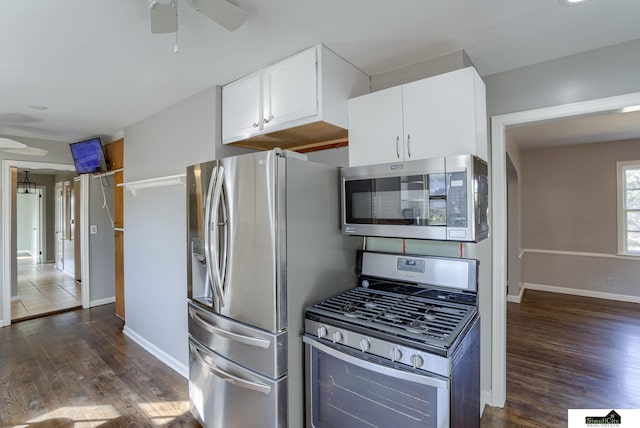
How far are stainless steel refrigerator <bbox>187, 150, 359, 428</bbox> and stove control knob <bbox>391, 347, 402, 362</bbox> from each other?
1.94ft

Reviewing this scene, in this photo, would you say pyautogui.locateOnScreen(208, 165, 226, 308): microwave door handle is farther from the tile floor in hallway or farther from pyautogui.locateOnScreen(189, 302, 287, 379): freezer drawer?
the tile floor in hallway

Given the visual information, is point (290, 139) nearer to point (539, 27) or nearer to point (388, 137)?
point (388, 137)

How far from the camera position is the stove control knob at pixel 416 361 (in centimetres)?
131

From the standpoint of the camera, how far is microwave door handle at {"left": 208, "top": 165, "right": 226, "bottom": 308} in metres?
1.92

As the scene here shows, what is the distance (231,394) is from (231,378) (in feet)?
0.35

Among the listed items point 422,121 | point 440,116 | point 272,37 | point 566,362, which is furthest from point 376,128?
point 566,362

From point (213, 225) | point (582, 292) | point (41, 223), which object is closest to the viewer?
point (213, 225)

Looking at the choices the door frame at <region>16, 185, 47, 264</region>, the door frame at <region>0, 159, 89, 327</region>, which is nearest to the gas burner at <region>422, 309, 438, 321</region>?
the door frame at <region>0, 159, 89, 327</region>

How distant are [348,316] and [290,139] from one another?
151 cm

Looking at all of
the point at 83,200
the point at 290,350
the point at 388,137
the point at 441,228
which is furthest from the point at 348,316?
the point at 83,200

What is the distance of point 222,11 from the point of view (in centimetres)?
141

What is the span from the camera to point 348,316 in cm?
162

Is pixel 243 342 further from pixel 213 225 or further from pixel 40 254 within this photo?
pixel 40 254

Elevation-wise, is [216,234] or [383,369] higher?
[216,234]
